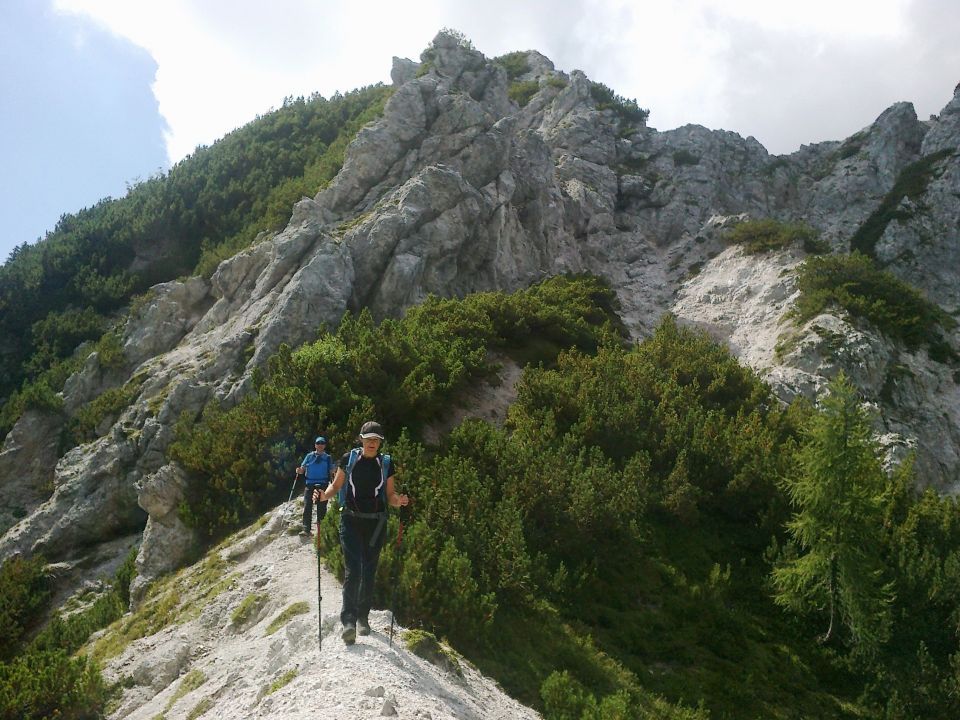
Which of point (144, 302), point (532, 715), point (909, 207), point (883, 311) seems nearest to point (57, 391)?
point (144, 302)

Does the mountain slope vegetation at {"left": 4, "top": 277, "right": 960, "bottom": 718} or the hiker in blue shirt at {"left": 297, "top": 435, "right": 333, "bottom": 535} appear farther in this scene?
the hiker in blue shirt at {"left": 297, "top": 435, "right": 333, "bottom": 535}

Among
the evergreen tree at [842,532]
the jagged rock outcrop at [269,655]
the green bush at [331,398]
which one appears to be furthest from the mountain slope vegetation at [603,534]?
the jagged rock outcrop at [269,655]

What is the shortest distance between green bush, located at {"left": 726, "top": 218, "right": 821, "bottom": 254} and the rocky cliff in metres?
0.63

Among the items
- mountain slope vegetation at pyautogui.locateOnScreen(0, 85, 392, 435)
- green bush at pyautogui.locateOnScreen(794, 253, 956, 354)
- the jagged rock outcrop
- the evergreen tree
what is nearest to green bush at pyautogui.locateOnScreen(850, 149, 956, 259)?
green bush at pyautogui.locateOnScreen(794, 253, 956, 354)

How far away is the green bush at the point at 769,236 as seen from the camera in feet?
105

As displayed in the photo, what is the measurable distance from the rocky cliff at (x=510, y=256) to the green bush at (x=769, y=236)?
24.8 inches

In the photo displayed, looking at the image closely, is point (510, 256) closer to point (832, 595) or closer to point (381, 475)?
point (832, 595)

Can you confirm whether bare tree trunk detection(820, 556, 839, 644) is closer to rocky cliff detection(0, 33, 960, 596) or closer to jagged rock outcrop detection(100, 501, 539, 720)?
jagged rock outcrop detection(100, 501, 539, 720)

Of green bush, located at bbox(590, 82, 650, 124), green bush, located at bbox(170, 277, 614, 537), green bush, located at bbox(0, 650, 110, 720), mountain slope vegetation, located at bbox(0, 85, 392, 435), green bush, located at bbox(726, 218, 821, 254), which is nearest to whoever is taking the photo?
green bush, located at bbox(0, 650, 110, 720)

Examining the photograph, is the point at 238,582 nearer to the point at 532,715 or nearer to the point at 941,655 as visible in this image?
the point at 532,715

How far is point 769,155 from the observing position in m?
53.3

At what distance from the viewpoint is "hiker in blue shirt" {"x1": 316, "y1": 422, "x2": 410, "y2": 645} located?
6.59 meters

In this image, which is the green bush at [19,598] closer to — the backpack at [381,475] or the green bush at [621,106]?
the backpack at [381,475]

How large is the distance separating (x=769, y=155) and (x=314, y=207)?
41067mm
